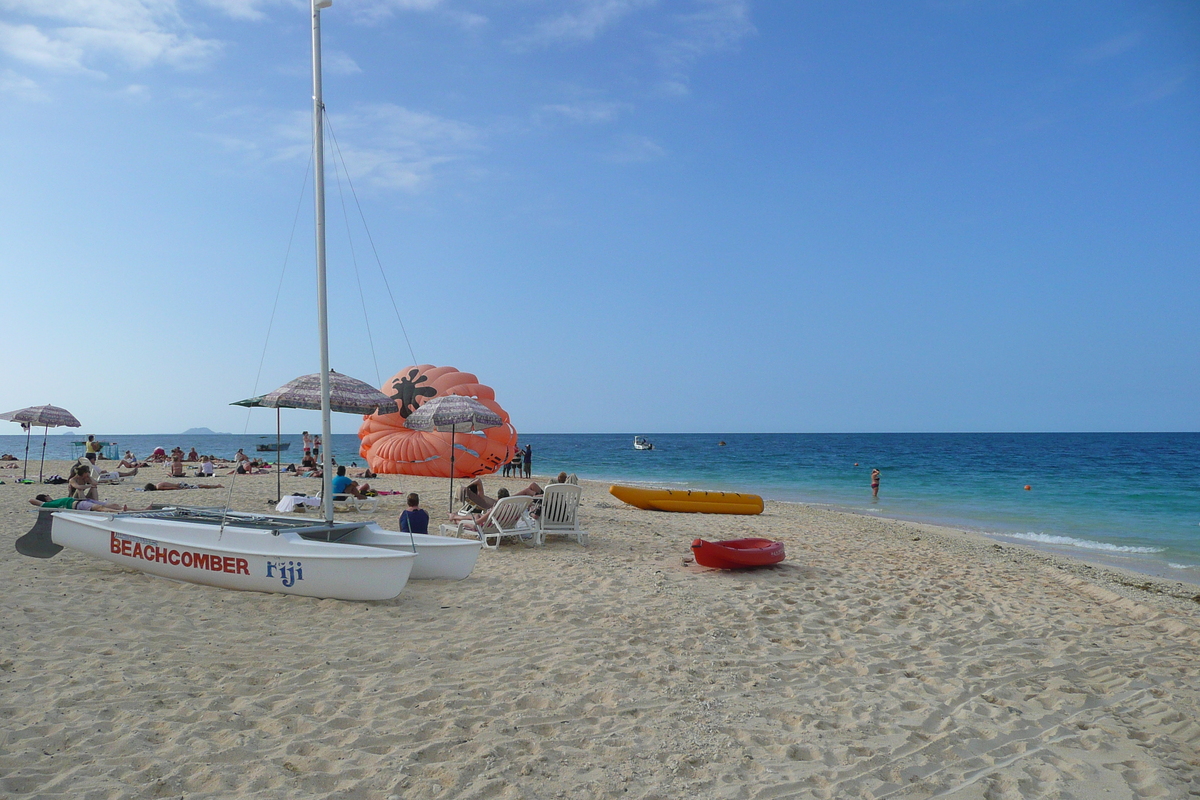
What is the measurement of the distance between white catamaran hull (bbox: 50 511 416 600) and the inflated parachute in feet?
41.9

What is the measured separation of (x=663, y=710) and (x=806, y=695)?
102cm

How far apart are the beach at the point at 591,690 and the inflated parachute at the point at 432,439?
492 inches

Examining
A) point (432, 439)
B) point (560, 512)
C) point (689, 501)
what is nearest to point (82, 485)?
point (560, 512)

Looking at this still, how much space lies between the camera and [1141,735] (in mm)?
4238

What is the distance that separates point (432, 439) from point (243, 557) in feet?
46.1

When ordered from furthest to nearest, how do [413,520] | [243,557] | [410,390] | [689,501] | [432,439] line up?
1. [410,390]
2. [432,439]
3. [689,501]
4. [413,520]
5. [243,557]

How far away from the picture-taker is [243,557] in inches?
250

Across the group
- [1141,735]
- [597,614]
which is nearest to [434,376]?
[597,614]

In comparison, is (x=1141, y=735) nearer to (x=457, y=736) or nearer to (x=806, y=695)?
(x=806, y=695)

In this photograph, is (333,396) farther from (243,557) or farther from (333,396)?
(243,557)

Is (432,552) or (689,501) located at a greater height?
(432,552)

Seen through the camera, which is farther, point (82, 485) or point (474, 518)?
point (82, 485)

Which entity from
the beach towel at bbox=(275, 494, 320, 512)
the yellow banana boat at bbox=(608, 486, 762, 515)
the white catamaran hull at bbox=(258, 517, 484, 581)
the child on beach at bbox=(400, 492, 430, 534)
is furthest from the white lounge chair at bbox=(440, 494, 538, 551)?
the yellow banana boat at bbox=(608, 486, 762, 515)

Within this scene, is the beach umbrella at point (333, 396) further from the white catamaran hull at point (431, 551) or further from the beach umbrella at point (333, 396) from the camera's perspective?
the white catamaran hull at point (431, 551)
